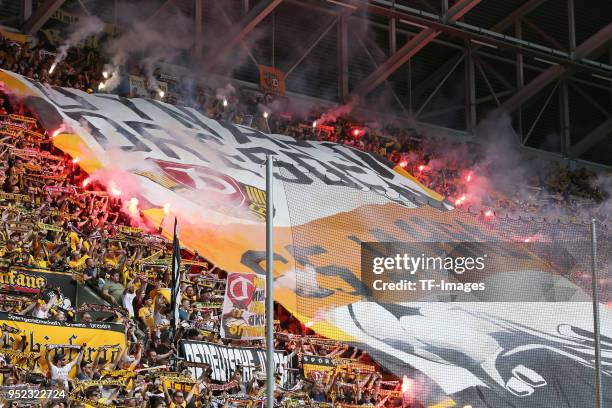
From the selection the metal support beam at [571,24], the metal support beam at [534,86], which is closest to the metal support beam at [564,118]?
the metal support beam at [534,86]

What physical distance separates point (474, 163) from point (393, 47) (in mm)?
3593

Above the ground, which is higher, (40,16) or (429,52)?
(429,52)

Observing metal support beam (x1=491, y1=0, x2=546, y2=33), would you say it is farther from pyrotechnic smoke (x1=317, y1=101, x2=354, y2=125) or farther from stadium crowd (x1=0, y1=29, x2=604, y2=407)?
stadium crowd (x1=0, y1=29, x2=604, y2=407)

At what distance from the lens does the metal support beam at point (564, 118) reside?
27.5 metres

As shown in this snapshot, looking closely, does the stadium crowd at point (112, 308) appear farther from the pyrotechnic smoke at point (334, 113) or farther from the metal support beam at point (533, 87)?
the metal support beam at point (533, 87)

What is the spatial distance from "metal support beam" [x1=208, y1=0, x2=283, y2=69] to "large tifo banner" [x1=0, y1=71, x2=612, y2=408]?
9.04ft

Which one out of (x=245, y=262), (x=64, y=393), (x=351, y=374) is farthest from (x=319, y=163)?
(x=64, y=393)

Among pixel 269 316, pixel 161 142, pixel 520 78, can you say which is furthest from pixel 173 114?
pixel 520 78

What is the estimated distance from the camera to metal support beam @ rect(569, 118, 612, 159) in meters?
27.9

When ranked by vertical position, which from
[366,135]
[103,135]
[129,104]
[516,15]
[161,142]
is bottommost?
[103,135]

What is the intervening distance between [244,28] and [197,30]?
1.25 meters

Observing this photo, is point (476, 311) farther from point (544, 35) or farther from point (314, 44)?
point (544, 35)
